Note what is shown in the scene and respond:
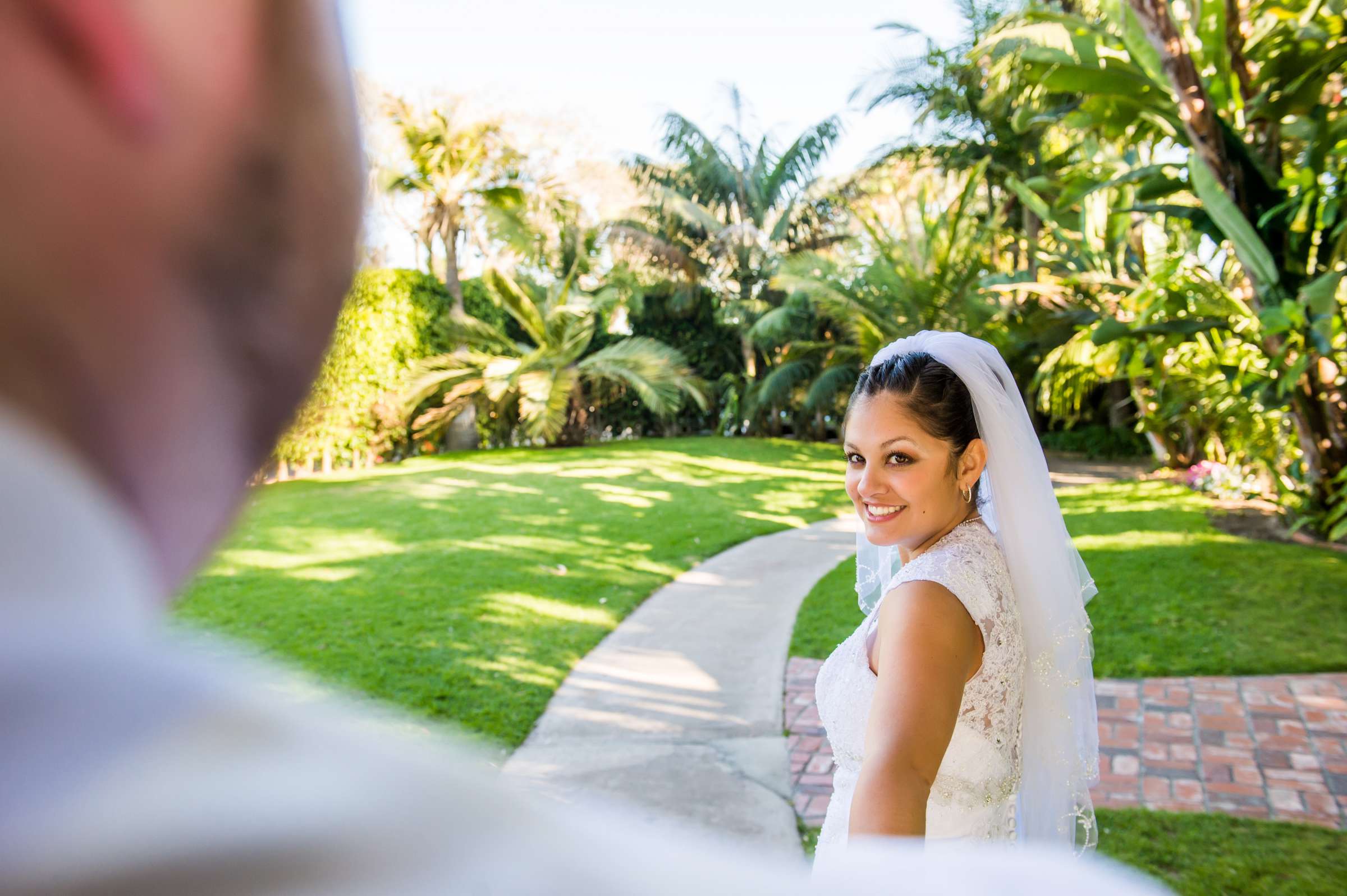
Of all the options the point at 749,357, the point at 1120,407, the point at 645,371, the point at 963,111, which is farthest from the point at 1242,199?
the point at 749,357

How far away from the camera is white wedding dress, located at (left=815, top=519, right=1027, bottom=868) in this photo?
2.13 meters

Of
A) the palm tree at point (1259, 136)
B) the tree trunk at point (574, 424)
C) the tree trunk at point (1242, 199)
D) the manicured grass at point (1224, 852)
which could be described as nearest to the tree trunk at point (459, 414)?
the tree trunk at point (574, 424)

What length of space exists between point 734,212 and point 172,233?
73.3 feet

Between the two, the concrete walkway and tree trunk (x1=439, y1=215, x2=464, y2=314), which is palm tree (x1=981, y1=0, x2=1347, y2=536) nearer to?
the concrete walkway

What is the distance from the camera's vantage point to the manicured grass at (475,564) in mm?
5387

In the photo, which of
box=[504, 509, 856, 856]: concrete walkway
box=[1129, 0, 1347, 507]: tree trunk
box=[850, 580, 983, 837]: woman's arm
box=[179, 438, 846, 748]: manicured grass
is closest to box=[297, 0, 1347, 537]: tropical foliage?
box=[1129, 0, 1347, 507]: tree trunk

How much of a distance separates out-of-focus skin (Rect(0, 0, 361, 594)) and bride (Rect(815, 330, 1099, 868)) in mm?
1639

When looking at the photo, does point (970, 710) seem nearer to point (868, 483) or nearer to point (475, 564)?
point (868, 483)

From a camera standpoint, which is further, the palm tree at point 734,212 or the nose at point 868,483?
the palm tree at point 734,212

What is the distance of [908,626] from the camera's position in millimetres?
1971

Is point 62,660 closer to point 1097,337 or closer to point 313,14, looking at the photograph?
point 313,14

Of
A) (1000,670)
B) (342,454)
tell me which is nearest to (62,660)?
(1000,670)

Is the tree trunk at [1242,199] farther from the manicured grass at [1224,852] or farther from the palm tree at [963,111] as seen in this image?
the palm tree at [963,111]

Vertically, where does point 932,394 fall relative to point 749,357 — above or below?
below
